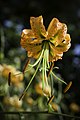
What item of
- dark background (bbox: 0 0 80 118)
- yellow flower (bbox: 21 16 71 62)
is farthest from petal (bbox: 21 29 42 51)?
dark background (bbox: 0 0 80 118)

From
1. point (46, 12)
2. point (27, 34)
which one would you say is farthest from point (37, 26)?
point (46, 12)

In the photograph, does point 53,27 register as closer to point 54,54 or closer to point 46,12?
point 54,54

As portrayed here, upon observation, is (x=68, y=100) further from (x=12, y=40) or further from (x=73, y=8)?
(x=73, y=8)

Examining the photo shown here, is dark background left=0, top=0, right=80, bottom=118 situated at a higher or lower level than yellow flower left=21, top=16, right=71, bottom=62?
higher

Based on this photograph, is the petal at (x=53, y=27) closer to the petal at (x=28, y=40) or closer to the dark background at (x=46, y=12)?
the petal at (x=28, y=40)

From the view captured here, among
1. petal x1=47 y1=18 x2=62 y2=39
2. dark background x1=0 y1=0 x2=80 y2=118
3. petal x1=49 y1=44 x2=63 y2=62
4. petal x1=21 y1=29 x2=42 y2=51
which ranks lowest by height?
petal x1=49 y1=44 x2=63 y2=62

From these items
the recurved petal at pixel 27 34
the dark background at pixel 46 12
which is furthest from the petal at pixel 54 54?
the dark background at pixel 46 12

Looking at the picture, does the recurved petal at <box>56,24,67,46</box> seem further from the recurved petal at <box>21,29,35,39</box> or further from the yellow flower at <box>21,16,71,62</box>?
the recurved petal at <box>21,29,35,39</box>

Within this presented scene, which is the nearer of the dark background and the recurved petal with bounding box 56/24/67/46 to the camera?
the recurved petal with bounding box 56/24/67/46
